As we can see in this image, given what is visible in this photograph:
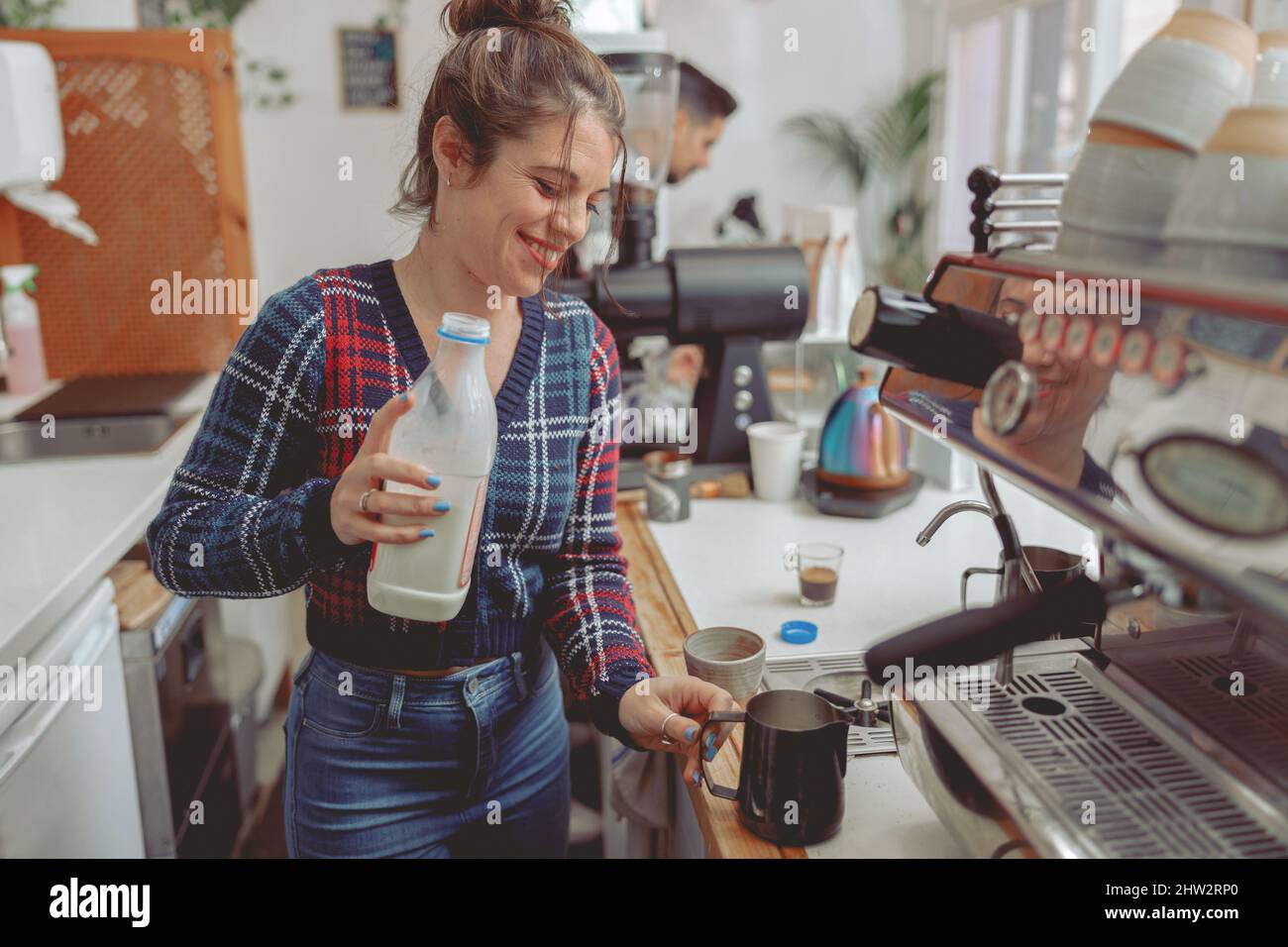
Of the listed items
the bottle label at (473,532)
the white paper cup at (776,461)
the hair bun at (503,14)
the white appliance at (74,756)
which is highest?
the hair bun at (503,14)

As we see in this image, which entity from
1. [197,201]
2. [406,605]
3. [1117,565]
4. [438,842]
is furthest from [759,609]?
[197,201]

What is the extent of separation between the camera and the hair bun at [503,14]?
1102 mm

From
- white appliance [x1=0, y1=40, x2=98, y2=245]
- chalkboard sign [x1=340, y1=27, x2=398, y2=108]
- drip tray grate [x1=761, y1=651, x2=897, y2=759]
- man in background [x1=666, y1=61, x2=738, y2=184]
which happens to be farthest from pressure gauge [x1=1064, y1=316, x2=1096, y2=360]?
chalkboard sign [x1=340, y1=27, x2=398, y2=108]

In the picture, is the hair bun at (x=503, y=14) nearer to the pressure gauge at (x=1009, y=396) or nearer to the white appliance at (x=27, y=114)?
the pressure gauge at (x=1009, y=396)

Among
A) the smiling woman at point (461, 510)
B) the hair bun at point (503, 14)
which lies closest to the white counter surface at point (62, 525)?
the smiling woman at point (461, 510)

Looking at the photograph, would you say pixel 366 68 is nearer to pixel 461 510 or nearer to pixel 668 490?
pixel 668 490

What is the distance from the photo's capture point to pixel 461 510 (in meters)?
0.94

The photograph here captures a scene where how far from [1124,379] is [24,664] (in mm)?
1375

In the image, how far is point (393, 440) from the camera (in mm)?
940

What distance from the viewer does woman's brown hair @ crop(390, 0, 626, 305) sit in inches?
41.0

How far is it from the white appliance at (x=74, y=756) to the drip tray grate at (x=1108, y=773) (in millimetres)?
1202

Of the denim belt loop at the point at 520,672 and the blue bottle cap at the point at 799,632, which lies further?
the blue bottle cap at the point at 799,632

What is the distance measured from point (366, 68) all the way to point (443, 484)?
2862mm
